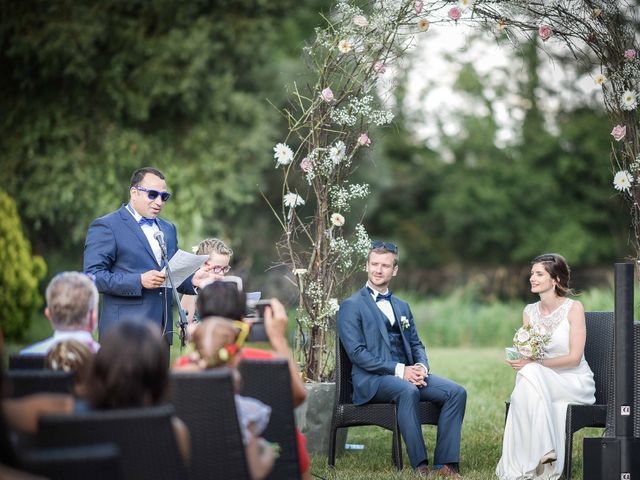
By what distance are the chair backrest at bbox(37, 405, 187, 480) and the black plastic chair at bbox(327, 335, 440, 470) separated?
3.37m

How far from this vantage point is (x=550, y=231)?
26.3 m

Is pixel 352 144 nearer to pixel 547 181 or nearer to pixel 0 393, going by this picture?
pixel 0 393

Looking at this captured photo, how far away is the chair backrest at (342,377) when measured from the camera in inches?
248

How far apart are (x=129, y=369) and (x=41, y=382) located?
57cm

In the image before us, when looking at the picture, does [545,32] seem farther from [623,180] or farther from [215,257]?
[215,257]

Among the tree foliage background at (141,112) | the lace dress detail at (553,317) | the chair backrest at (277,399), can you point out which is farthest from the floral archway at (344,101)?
the tree foliage background at (141,112)

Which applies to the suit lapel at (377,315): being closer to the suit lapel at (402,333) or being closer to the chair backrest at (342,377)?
the suit lapel at (402,333)

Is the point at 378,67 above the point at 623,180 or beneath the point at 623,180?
above

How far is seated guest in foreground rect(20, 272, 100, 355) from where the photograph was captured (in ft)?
11.9

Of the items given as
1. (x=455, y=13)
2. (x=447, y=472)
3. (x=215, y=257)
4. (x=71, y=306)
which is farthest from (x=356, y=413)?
(x=71, y=306)

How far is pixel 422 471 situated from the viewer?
5.92m

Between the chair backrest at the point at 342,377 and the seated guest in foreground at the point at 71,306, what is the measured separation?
281 centimetres

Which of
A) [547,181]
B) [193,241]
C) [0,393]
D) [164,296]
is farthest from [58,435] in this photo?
[547,181]

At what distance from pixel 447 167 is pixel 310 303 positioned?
21.4 meters
